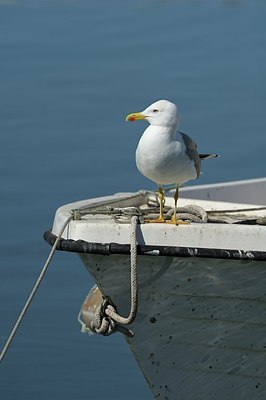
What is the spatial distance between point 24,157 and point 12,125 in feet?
3.87

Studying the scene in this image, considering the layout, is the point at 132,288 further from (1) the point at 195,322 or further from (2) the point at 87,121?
(2) the point at 87,121

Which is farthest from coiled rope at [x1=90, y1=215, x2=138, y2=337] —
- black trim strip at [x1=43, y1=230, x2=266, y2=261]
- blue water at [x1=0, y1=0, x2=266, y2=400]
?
blue water at [x1=0, y1=0, x2=266, y2=400]

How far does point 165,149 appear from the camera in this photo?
7.46 meters

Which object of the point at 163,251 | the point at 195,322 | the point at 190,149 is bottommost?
the point at 195,322

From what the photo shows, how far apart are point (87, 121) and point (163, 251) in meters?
8.01

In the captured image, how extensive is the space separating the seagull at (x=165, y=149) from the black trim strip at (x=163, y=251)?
0.50 ft

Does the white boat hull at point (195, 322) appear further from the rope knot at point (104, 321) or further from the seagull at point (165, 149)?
the seagull at point (165, 149)

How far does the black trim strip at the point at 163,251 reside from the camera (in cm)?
746

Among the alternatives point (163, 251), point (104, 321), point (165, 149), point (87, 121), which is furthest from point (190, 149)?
point (87, 121)

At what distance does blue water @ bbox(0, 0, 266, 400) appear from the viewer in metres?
10.4

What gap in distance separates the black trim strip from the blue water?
2405mm

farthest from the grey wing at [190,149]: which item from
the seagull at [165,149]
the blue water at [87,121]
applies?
the blue water at [87,121]

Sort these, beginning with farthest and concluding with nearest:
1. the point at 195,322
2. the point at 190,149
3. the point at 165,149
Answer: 1. the point at 195,322
2. the point at 190,149
3. the point at 165,149

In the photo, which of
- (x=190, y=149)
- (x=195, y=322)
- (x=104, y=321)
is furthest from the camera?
(x=104, y=321)
